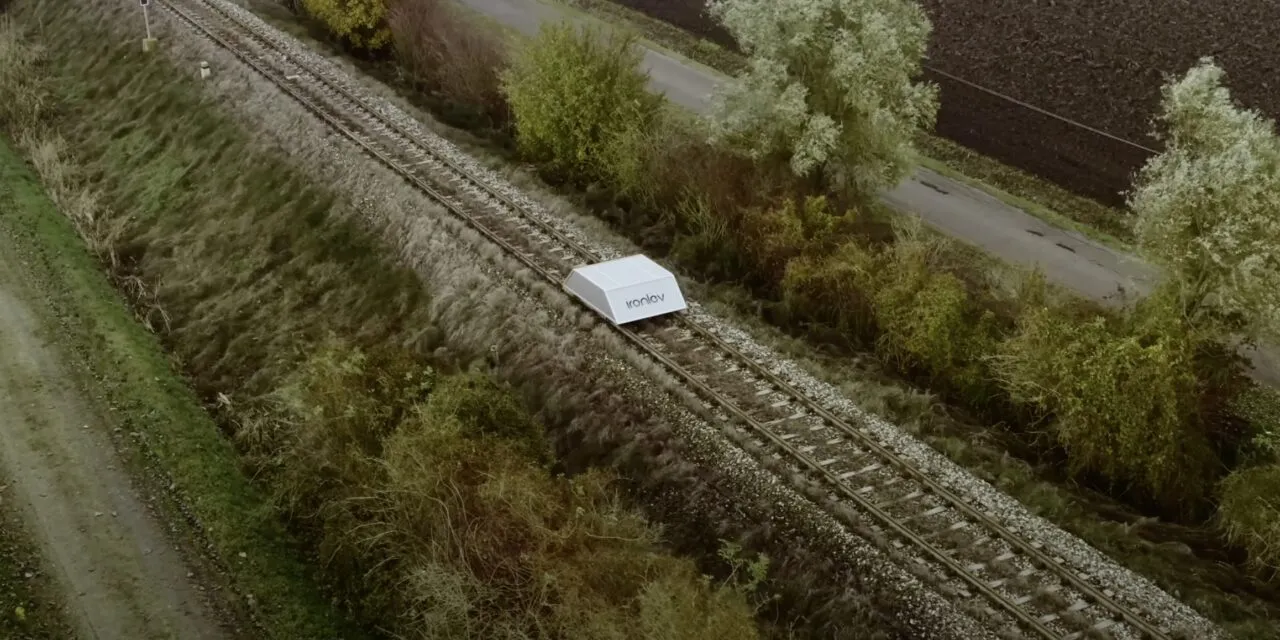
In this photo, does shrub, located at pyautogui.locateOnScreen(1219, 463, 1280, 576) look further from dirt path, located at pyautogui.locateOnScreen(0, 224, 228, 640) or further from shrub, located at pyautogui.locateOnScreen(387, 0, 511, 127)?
shrub, located at pyautogui.locateOnScreen(387, 0, 511, 127)

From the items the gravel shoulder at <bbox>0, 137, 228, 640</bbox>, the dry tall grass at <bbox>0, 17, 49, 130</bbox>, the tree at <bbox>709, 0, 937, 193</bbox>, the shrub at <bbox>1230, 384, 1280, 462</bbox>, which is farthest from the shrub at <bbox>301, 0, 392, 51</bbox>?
the shrub at <bbox>1230, 384, 1280, 462</bbox>

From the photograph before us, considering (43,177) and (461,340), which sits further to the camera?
(43,177)

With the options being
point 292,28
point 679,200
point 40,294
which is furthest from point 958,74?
Result: point 40,294

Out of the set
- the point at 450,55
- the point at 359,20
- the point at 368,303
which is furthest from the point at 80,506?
the point at 359,20

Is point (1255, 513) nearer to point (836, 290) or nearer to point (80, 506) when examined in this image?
point (836, 290)

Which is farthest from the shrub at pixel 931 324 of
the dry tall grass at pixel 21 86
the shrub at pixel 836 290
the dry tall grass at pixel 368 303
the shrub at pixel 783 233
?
the dry tall grass at pixel 21 86

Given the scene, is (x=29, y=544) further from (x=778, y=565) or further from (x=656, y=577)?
(x=778, y=565)

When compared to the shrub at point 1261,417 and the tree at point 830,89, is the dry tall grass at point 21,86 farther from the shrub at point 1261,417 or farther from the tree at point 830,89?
the shrub at point 1261,417
